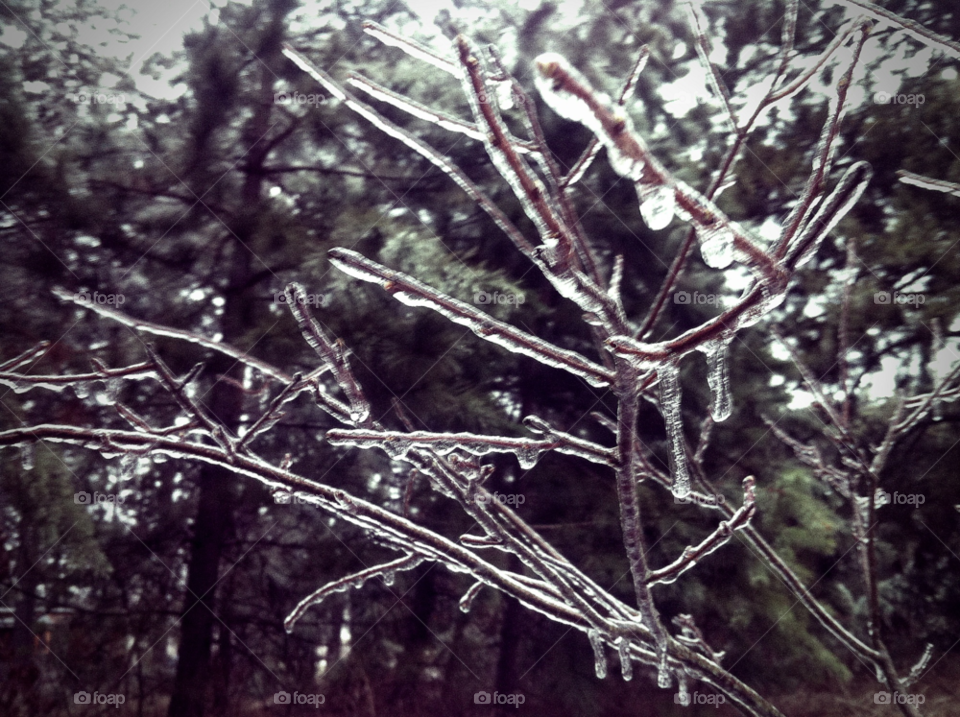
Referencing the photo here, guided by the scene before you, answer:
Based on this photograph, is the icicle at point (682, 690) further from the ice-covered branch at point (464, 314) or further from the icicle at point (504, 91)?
the icicle at point (504, 91)

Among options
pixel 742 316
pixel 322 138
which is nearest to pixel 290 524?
pixel 322 138

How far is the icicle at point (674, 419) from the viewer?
273 millimetres

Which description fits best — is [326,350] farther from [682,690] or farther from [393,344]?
[393,344]

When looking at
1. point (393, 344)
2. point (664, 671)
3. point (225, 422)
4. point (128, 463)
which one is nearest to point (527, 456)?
point (664, 671)

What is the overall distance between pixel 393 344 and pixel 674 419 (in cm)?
148

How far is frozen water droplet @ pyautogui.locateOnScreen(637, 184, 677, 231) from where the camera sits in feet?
0.64

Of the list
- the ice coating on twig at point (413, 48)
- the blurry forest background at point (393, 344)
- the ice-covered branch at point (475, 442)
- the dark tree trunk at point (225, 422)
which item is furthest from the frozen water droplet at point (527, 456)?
the dark tree trunk at point (225, 422)

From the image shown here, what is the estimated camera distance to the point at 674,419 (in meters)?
0.29

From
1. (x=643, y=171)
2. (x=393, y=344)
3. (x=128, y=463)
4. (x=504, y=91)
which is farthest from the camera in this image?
(x=393, y=344)

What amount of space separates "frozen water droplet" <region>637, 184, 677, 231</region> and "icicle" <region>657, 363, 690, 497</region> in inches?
2.8

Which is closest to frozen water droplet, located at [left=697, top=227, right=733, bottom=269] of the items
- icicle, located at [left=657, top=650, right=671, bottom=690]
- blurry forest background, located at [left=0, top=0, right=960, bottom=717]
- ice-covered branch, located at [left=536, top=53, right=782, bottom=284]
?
ice-covered branch, located at [left=536, top=53, right=782, bottom=284]

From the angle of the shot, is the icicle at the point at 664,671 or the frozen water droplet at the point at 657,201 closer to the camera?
the frozen water droplet at the point at 657,201

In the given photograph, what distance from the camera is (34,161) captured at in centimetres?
172

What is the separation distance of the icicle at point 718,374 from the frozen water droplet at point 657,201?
0.22 ft
